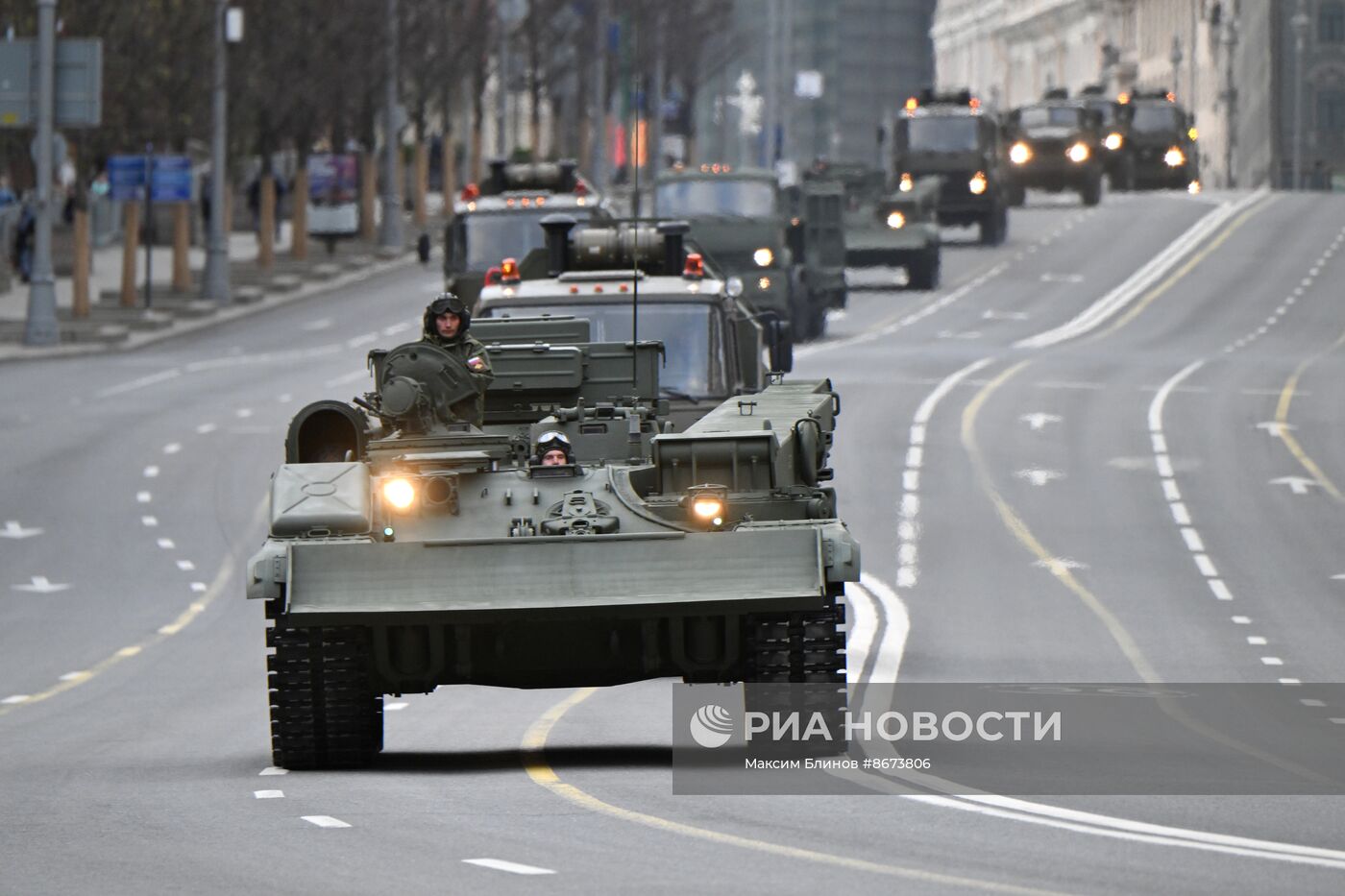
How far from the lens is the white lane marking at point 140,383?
46469mm

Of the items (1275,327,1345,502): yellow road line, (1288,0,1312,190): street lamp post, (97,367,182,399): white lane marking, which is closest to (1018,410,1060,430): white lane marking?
(1275,327,1345,502): yellow road line

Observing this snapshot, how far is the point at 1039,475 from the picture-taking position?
36.6 metres

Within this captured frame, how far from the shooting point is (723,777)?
14.7 m

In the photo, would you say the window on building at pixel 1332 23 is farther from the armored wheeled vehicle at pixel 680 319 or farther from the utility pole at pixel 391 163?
the armored wheeled vehicle at pixel 680 319

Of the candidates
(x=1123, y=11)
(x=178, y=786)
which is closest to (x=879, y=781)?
(x=178, y=786)

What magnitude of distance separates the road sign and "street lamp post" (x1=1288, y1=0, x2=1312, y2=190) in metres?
68.0

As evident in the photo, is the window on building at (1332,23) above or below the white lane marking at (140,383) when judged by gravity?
above

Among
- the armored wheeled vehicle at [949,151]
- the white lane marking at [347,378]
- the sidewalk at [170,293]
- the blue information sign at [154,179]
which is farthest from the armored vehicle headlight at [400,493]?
the armored wheeled vehicle at [949,151]

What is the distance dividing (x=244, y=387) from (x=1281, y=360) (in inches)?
665

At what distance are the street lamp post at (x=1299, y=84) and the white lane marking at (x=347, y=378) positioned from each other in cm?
7044

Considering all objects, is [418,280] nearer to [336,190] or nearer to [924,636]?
[336,190]

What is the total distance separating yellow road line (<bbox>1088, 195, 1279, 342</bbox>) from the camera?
194ft

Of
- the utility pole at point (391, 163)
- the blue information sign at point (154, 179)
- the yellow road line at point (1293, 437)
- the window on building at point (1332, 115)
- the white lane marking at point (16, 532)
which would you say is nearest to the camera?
the white lane marking at point (16, 532)

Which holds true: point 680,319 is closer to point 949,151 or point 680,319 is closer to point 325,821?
point 325,821
